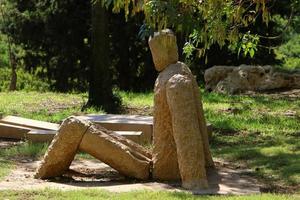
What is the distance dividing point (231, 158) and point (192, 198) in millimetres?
2924

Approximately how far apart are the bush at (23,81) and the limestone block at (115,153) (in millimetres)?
15282

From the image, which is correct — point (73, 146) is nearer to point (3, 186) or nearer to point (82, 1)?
point (3, 186)

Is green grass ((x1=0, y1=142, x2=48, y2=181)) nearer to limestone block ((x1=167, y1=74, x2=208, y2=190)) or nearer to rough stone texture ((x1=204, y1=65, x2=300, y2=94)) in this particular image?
limestone block ((x1=167, y1=74, x2=208, y2=190))

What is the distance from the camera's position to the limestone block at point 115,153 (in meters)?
7.63

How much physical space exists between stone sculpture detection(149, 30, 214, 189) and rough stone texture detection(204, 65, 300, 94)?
9401mm

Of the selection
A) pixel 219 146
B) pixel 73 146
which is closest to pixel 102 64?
pixel 219 146

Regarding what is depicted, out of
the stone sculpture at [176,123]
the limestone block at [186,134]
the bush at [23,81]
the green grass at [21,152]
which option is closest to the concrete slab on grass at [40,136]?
the green grass at [21,152]

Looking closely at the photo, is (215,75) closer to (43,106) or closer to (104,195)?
(43,106)

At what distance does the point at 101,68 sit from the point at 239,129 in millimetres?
3768

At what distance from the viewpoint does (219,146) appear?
1028 cm

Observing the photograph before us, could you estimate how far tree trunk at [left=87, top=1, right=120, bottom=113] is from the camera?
13.9 metres

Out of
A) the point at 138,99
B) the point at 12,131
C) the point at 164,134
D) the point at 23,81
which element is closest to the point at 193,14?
the point at 164,134

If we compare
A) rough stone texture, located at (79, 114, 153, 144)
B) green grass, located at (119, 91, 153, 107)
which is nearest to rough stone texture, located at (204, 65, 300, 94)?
green grass, located at (119, 91, 153, 107)

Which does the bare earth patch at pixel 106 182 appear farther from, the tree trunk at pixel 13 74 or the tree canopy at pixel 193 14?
the tree trunk at pixel 13 74
